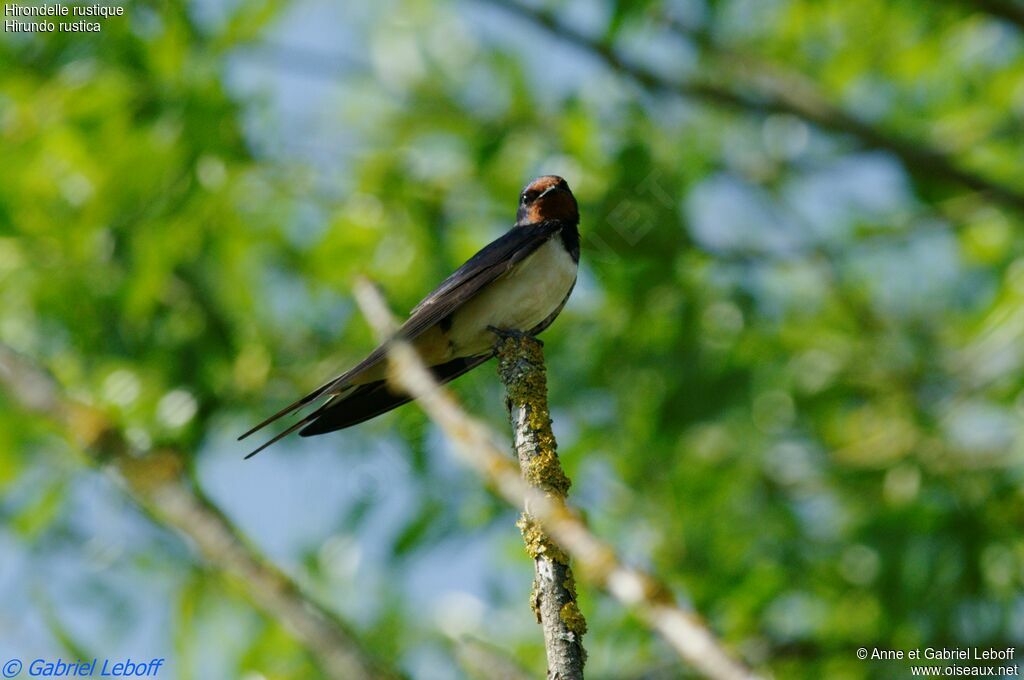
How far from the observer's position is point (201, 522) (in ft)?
4.66

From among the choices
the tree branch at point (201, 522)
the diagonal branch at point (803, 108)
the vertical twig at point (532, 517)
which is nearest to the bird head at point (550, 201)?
the diagonal branch at point (803, 108)

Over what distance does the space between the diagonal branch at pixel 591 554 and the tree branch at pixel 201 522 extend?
0.25m

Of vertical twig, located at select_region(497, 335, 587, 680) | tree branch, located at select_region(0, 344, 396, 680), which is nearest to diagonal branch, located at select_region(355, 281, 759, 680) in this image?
vertical twig, located at select_region(497, 335, 587, 680)

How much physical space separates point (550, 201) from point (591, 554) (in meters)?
3.54

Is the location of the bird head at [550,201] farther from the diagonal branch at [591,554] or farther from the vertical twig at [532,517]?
the diagonal branch at [591,554]

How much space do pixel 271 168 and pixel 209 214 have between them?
1.60 feet

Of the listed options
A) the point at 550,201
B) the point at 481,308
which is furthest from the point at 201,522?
the point at 550,201

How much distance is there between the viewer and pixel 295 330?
224 inches

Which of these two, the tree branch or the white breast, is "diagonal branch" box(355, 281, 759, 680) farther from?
the white breast

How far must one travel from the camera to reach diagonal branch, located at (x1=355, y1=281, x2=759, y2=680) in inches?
42.7

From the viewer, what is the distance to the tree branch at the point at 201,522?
4.06ft

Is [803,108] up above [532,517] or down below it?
above

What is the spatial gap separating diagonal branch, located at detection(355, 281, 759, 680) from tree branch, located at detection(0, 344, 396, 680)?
25 centimetres

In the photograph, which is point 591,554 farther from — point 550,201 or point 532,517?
point 550,201
